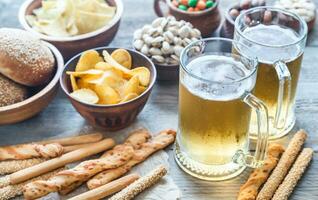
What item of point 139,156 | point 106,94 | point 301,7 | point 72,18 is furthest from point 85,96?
point 301,7

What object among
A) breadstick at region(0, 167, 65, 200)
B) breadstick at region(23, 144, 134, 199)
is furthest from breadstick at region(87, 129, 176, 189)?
breadstick at region(0, 167, 65, 200)

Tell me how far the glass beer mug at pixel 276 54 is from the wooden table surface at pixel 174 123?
2.3 inches

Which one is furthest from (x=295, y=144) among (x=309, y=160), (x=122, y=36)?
(x=122, y=36)

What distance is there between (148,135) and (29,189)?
0.23m

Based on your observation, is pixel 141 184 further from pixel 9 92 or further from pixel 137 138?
pixel 9 92

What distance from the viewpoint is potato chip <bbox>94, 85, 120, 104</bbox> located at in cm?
103

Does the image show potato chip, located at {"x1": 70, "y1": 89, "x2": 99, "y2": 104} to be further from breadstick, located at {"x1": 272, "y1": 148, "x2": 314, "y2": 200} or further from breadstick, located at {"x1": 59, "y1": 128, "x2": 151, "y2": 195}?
breadstick, located at {"x1": 272, "y1": 148, "x2": 314, "y2": 200}

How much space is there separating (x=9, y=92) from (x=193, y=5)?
1.48 feet

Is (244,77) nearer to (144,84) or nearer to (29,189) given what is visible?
(144,84)

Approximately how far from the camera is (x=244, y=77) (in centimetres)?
89

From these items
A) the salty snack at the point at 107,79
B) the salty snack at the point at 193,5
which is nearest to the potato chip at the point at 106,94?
the salty snack at the point at 107,79

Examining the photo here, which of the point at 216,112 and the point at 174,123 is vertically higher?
the point at 216,112

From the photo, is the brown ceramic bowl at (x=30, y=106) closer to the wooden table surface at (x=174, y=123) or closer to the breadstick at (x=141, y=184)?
the wooden table surface at (x=174, y=123)

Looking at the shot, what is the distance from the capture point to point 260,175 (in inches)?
38.0
